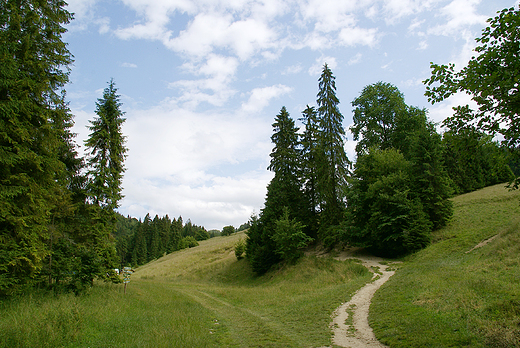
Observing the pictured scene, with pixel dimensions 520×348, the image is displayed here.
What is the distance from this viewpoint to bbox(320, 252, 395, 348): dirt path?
→ 23.5 ft

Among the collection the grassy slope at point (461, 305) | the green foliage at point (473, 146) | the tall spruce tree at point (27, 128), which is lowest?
the grassy slope at point (461, 305)

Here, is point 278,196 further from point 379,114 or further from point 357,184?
point 379,114

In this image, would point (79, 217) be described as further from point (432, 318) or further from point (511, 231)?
point (511, 231)

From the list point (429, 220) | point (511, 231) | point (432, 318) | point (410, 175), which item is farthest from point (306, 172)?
point (432, 318)

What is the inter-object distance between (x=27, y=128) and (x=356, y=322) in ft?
48.0

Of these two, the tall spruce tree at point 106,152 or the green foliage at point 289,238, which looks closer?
the tall spruce tree at point 106,152

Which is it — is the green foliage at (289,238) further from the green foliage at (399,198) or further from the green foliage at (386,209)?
the green foliage at (386,209)

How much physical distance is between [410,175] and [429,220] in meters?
4.42

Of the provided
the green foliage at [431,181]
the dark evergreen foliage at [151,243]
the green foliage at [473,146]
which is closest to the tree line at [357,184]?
the green foliage at [431,181]

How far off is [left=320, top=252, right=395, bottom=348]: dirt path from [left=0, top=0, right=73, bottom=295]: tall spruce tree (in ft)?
36.8

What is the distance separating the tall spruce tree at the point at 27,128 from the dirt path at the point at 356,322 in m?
11.2

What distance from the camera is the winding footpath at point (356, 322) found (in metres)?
7.16

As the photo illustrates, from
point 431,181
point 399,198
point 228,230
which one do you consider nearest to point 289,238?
point 399,198

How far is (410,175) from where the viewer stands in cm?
2627
